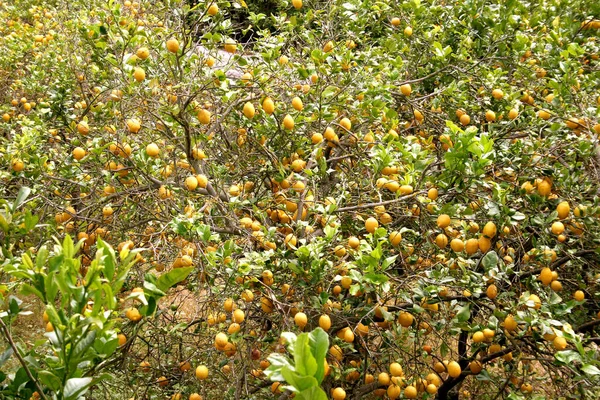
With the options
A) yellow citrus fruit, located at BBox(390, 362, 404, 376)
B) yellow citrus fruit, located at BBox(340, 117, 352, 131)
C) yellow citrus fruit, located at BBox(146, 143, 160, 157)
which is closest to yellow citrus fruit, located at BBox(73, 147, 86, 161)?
yellow citrus fruit, located at BBox(146, 143, 160, 157)

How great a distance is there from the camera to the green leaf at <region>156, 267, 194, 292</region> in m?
1.20

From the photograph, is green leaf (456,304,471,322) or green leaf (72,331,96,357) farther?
green leaf (456,304,471,322)

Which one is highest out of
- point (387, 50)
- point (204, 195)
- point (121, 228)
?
point (387, 50)

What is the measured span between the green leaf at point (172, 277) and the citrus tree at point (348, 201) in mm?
500

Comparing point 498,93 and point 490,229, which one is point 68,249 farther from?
point 498,93

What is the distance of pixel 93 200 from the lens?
2.86m

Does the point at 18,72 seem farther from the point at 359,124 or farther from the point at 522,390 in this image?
the point at 522,390

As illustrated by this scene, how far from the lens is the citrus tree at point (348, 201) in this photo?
6.97ft

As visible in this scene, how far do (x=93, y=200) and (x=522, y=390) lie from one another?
8.40 ft

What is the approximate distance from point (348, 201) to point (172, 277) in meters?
1.54

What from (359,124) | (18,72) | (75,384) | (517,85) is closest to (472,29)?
(517,85)

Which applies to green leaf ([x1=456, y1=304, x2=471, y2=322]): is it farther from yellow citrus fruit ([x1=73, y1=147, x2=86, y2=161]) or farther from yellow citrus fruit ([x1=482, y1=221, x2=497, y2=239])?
yellow citrus fruit ([x1=73, y1=147, x2=86, y2=161])

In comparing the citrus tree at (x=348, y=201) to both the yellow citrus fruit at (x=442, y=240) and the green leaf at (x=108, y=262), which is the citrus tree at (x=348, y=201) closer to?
the yellow citrus fruit at (x=442, y=240)

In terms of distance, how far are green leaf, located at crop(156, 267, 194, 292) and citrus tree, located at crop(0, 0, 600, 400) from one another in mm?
500
